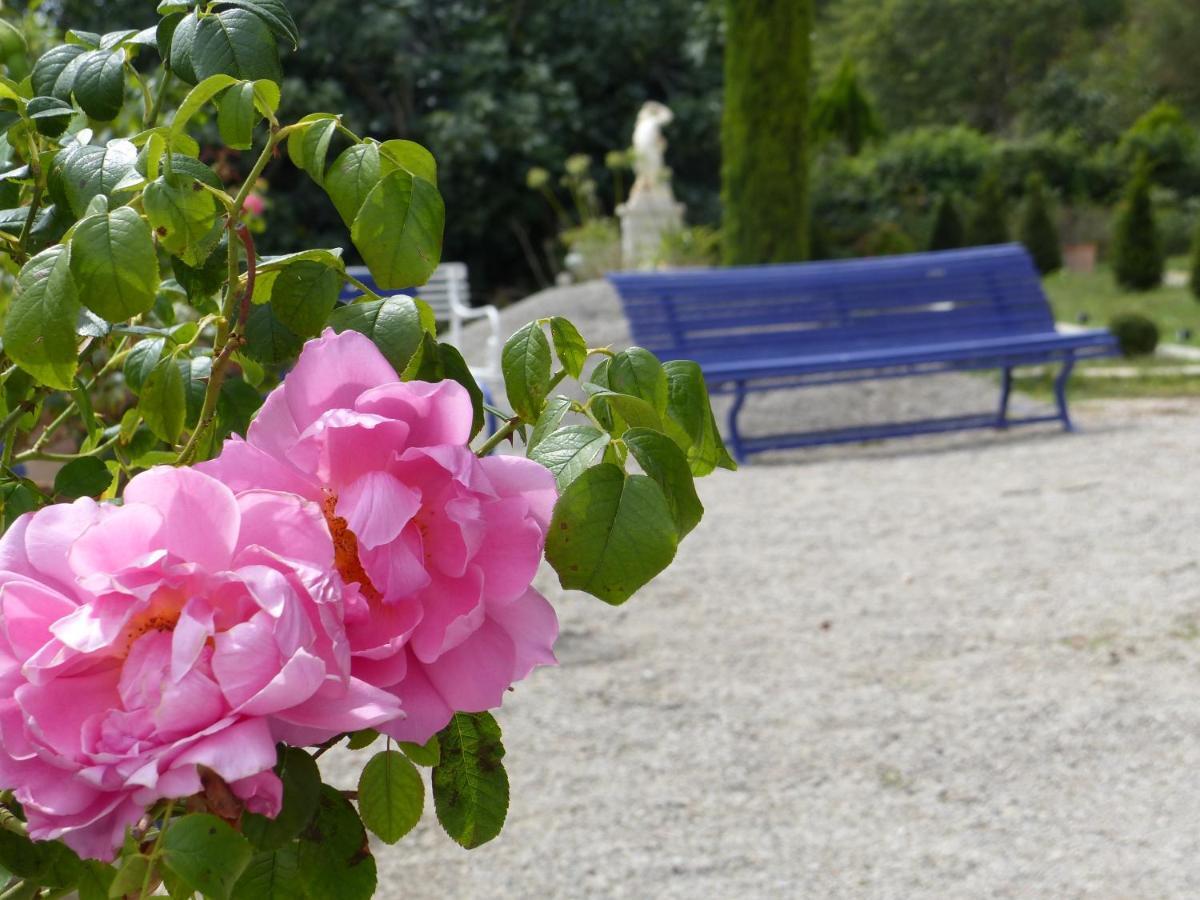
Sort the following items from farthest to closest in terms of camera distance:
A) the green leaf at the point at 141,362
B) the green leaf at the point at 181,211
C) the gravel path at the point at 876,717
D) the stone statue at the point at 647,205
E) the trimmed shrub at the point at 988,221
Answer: the trimmed shrub at the point at 988,221 → the stone statue at the point at 647,205 → the gravel path at the point at 876,717 → the green leaf at the point at 141,362 → the green leaf at the point at 181,211

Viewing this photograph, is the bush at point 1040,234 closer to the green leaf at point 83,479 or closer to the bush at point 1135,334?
the bush at point 1135,334

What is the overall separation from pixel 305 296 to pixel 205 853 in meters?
0.33

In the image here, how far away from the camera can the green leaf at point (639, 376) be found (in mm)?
759

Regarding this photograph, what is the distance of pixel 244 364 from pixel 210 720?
519 millimetres

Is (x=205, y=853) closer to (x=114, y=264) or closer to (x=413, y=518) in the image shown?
(x=413, y=518)

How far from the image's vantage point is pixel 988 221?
620 inches

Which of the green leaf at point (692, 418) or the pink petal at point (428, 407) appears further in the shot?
the green leaf at point (692, 418)

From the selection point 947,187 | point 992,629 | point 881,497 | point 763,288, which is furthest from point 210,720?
point 947,187

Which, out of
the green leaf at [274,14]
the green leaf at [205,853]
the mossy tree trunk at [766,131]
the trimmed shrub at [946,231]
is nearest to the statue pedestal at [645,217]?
the mossy tree trunk at [766,131]

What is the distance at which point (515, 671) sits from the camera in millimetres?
613

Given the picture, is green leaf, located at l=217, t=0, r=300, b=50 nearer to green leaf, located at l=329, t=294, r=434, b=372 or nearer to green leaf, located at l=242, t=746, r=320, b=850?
green leaf, located at l=329, t=294, r=434, b=372

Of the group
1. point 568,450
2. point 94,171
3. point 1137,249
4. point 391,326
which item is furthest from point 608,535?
point 1137,249

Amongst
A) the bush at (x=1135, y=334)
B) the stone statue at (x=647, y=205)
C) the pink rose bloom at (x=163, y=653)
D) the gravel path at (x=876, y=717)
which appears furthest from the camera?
the stone statue at (x=647, y=205)

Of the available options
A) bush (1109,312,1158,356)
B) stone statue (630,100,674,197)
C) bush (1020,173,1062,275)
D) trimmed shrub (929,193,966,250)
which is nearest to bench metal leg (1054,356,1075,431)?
bush (1109,312,1158,356)
